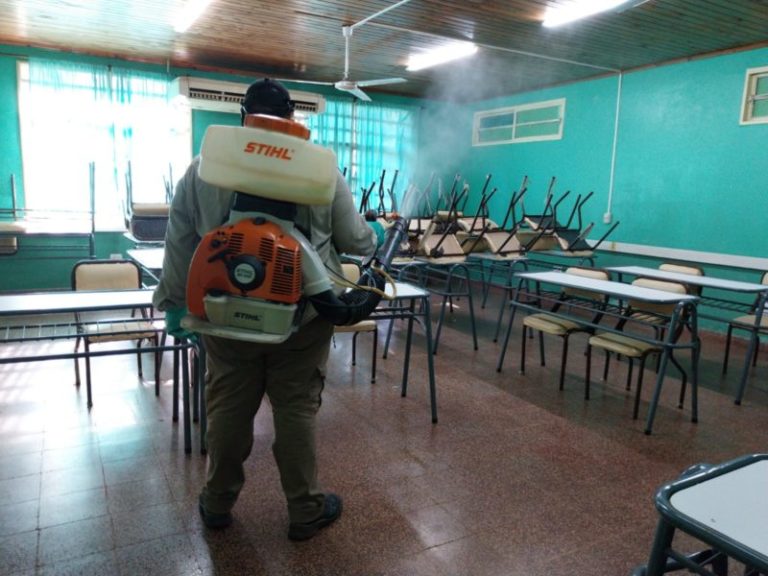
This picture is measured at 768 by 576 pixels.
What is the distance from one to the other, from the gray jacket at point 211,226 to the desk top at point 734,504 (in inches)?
41.9

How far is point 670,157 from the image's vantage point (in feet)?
17.5

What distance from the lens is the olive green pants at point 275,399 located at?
5.49 feet

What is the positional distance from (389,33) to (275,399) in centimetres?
403

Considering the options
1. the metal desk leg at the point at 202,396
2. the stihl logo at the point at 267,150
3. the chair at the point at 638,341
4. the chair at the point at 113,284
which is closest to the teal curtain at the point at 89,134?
the chair at the point at 113,284

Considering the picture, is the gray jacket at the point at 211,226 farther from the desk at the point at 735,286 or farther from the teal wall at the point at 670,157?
the teal wall at the point at 670,157

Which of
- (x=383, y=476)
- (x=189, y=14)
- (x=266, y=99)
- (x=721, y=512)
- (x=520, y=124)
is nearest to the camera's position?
(x=721, y=512)

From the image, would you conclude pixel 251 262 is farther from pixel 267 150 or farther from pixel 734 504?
pixel 734 504

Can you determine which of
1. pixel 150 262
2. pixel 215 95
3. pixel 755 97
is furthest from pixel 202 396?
pixel 755 97

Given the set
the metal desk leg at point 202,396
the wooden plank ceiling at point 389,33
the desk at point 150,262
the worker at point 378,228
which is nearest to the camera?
the worker at point 378,228

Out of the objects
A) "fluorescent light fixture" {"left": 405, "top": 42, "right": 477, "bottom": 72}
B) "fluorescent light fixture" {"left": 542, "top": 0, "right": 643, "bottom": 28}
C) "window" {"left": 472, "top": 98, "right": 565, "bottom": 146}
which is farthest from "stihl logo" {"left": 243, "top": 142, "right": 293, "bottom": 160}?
"window" {"left": 472, "top": 98, "right": 565, "bottom": 146}

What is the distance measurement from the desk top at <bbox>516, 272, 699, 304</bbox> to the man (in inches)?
70.1

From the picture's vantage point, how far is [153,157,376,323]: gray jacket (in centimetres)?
159

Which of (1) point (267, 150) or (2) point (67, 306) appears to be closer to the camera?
(1) point (267, 150)

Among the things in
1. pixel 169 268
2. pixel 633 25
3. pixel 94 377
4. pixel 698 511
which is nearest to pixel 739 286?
pixel 633 25
